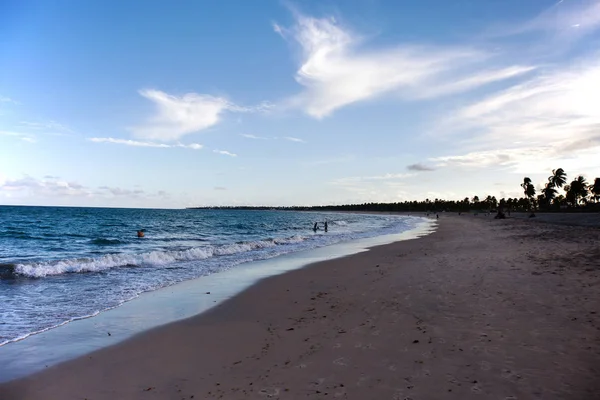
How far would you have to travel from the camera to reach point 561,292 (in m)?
10.2

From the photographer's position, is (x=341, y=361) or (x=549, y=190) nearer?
(x=341, y=361)

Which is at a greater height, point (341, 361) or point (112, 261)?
point (341, 361)

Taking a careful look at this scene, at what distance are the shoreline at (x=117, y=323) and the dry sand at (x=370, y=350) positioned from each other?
0.52 m

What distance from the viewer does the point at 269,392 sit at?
519cm

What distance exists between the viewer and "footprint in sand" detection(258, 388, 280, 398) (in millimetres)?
5113

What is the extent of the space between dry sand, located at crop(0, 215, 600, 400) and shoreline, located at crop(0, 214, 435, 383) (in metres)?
0.52

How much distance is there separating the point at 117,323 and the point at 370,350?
6.66 metres

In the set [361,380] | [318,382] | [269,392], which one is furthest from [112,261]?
[361,380]

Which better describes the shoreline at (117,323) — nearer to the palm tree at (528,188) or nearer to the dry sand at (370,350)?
the dry sand at (370,350)

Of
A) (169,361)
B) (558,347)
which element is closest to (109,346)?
(169,361)

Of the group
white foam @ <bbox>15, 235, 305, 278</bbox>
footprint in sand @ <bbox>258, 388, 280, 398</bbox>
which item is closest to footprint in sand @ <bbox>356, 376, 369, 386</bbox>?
footprint in sand @ <bbox>258, 388, 280, 398</bbox>

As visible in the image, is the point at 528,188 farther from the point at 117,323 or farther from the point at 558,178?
the point at 117,323

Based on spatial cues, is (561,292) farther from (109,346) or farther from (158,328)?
(109,346)

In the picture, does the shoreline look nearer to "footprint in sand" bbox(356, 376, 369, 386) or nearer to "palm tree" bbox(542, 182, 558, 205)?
"footprint in sand" bbox(356, 376, 369, 386)
